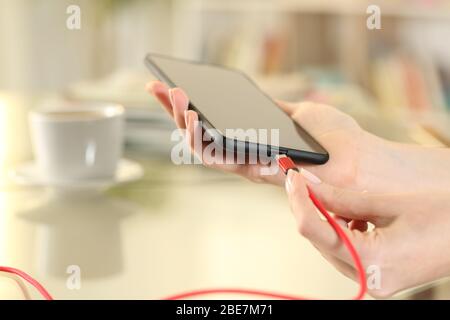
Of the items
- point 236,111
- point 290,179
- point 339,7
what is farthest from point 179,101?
point 339,7

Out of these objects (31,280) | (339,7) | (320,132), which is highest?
(339,7)

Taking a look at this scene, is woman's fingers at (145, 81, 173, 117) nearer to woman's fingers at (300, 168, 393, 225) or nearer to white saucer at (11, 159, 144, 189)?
white saucer at (11, 159, 144, 189)

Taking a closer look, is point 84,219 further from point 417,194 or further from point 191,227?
point 417,194

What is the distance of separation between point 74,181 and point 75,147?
0.04 meters

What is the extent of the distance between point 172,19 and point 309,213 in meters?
2.50

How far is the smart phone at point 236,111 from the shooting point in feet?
1.91

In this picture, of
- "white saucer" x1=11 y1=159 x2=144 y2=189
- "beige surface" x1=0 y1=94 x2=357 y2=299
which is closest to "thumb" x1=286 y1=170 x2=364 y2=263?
"beige surface" x1=0 y1=94 x2=357 y2=299

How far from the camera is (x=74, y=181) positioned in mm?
766

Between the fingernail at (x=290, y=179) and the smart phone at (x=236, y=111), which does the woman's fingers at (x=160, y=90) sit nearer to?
the smart phone at (x=236, y=111)

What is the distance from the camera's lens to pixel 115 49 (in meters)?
2.95

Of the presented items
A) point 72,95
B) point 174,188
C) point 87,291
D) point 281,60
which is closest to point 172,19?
point 281,60

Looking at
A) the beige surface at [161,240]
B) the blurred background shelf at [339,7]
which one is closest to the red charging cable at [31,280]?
the beige surface at [161,240]

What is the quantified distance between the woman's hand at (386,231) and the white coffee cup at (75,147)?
33cm

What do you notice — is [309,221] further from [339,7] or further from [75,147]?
[339,7]
